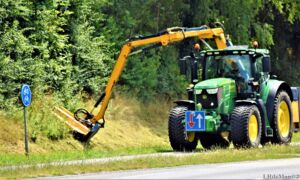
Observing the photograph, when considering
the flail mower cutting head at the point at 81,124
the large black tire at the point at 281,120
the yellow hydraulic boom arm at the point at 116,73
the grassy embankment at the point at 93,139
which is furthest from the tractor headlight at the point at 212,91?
the flail mower cutting head at the point at 81,124

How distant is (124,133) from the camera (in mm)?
33750

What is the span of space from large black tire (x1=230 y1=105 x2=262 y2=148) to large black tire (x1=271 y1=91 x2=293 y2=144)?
1571 mm

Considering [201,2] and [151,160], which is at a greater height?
[201,2]

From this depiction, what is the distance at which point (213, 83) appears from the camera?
2714 cm

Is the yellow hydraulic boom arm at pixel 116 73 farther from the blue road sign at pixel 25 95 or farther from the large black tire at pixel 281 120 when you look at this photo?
the blue road sign at pixel 25 95

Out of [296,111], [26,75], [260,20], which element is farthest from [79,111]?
[260,20]

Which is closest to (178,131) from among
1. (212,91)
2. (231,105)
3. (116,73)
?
(212,91)

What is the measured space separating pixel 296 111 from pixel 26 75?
9.81 meters

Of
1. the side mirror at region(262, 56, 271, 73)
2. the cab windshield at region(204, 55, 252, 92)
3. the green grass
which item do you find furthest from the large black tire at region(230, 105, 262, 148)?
the side mirror at region(262, 56, 271, 73)

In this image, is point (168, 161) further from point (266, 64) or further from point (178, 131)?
point (266, 64)

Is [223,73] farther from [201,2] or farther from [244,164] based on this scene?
[201,2]

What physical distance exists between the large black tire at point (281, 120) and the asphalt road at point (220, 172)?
6.30 meters

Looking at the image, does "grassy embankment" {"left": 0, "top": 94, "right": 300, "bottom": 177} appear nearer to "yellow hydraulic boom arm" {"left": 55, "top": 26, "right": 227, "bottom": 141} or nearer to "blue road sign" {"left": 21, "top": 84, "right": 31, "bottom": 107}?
"yellow hydraulic boom arm" {"left": 55, "top": 26, "right": 227, "bottom": 141}

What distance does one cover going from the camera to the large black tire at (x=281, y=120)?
28.0 metres
